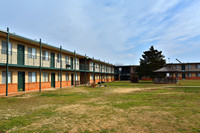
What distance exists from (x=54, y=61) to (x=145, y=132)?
21.5m

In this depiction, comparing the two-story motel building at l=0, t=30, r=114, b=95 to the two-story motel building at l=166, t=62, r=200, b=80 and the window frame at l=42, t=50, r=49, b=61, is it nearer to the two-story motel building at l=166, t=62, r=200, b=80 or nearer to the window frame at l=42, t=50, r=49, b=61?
the window frame at l=42, t=50, r=49, b=61

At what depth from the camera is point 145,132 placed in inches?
203

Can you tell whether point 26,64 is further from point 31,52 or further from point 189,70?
point 189,70

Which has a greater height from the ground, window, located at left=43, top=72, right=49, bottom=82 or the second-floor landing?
the second-floor landing

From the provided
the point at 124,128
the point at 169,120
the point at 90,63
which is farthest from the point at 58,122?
A: the point at 90,63

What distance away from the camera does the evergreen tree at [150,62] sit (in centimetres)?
4219

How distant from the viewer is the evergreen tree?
138ft

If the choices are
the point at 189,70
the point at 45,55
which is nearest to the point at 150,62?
the point at 189,70

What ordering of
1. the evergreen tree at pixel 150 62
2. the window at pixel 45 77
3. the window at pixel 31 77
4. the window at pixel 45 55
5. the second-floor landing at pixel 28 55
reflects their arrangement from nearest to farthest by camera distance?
the second-floor landing at pixel 28 55
the window at pixel 31 77
the window at pixel 45 55
the window at pixel 45 77
the evergreen tree at pixel 150 62

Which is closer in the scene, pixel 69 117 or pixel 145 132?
pixel 145 132

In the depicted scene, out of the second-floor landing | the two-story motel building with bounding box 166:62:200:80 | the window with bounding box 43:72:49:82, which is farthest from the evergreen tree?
the window with bounding box 43:72:49:82

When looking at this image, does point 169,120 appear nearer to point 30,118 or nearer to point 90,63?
point 30,118

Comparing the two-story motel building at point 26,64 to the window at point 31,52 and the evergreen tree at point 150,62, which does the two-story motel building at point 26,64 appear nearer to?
the window at point 31,52

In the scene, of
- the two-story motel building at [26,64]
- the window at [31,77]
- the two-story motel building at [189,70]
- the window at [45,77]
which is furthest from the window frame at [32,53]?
the two-story motel building at [189,70]
